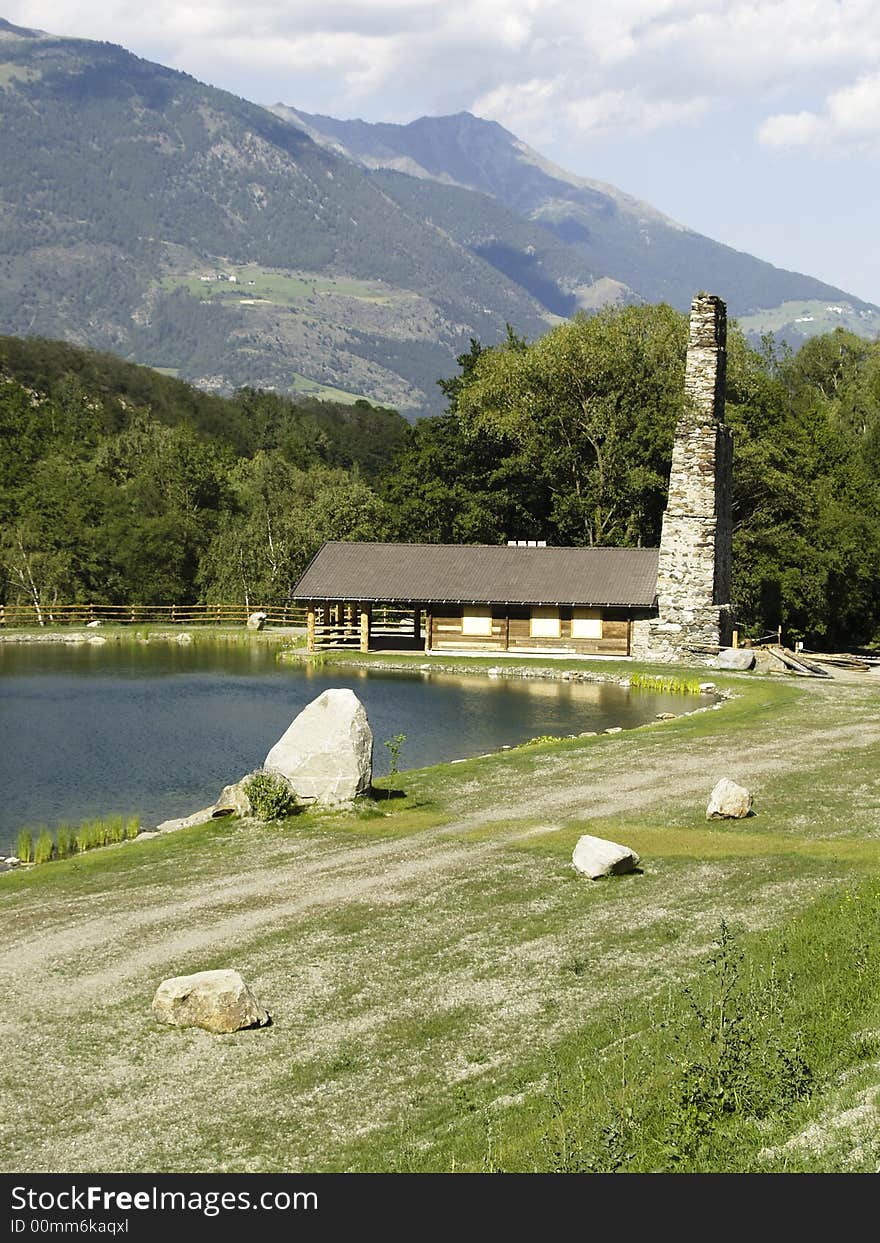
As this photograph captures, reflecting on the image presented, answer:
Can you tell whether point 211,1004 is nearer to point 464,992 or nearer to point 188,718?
point 464,992

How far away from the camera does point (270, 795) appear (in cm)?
2389

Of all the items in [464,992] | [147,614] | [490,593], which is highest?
[490,593]

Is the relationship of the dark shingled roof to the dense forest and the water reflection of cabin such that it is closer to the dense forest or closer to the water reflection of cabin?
the water reflection of cabin

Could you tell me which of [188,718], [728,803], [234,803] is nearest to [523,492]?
[188,718]

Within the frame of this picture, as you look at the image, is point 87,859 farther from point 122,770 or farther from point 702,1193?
point 702,1193

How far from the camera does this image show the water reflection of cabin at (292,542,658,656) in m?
58.2

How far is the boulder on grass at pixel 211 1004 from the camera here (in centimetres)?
1370

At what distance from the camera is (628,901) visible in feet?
58.9

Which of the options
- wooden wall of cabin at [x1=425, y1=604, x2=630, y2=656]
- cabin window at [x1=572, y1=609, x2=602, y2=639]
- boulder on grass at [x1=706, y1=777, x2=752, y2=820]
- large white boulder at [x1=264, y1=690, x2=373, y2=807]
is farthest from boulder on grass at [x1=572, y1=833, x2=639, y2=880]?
cabin window at [x1=572, y1=609, x2=602, y2=639]

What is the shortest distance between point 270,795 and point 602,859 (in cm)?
720

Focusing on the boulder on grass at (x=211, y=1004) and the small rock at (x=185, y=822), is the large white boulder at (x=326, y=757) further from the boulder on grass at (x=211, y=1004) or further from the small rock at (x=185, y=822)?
the boulder on grass at (x=211, y=1004)

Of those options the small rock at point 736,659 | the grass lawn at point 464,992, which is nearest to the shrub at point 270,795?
the grass lawn at point 464,992

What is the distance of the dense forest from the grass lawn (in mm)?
46627

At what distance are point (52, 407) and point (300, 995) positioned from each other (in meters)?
113
